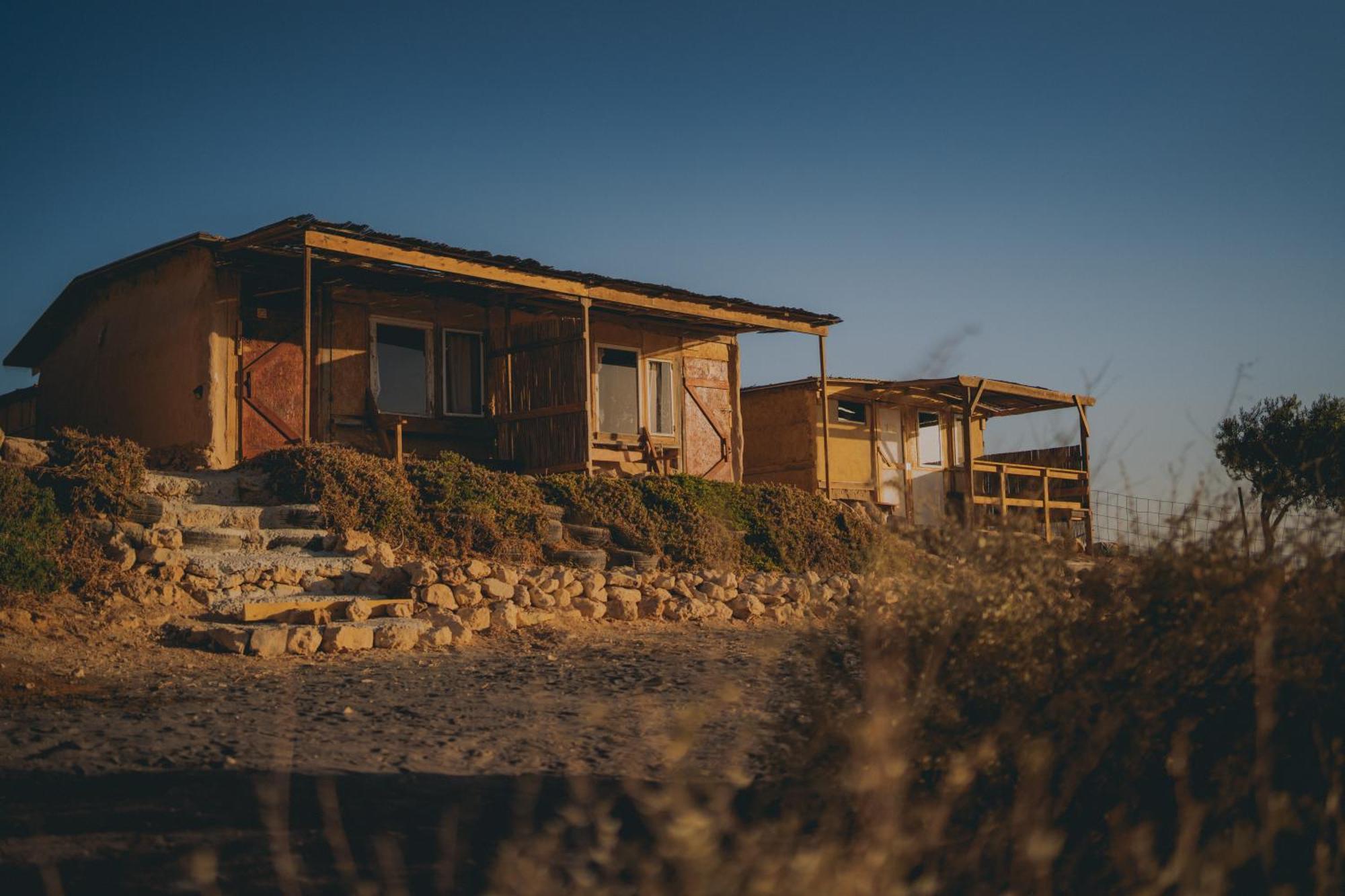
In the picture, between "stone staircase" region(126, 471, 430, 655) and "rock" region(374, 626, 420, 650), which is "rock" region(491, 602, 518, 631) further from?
"rock" region(374, 626, 420, 650)

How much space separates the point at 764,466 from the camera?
2139 centimetres

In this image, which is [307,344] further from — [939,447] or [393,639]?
[939,447]

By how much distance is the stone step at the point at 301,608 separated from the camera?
9.36 m

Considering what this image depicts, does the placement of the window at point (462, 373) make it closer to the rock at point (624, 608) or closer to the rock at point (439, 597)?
the rock at point (624, 608)

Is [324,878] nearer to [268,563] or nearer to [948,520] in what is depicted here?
[948,520]

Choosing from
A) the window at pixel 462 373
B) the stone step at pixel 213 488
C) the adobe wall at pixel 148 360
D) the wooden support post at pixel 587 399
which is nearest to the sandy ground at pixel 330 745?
the stone step at pixel 213 488

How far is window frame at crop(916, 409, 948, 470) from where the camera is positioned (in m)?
23.7

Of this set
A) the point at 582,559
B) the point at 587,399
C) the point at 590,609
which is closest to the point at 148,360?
the point at 587,399

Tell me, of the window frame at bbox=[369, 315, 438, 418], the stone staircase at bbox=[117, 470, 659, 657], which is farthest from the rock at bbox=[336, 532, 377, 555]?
the window frame at bbox=[369, 315, 438, 418]

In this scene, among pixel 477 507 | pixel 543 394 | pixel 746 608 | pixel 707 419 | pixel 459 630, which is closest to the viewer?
pixel 459 630

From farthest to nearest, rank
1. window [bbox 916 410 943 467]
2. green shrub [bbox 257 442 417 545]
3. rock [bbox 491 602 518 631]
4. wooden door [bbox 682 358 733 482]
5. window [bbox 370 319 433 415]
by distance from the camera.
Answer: window [bbox 916 410 943 467] → wooden door [bbox 682 358 733 482] → window [bbox 370 319 433 415] → green shrub [bbox 257 442 417 545] → rock [bbox 491 602 518 631]

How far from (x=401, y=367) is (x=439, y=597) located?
6795mm

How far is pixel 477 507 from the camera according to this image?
12.3 meters

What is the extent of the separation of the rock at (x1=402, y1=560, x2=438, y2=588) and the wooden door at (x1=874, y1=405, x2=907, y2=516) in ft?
43.1
